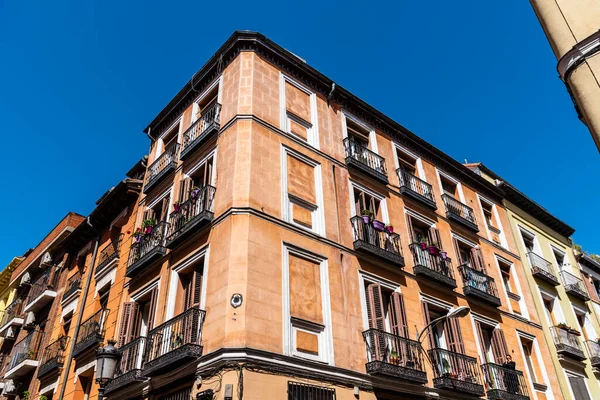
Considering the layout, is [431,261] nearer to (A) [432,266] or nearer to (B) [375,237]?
(A) [432,266]

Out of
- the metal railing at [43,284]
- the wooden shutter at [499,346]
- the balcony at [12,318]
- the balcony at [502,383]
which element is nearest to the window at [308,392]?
the balcony at [502,383]

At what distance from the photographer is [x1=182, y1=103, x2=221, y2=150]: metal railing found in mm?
15545

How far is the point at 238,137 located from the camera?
13.8m

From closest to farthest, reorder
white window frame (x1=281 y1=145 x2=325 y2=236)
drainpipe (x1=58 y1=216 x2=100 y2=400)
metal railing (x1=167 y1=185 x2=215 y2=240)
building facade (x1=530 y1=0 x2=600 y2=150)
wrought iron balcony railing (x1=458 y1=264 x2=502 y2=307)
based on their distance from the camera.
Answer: building facade (x1=530 y1=0 x2=600 y2=150) < white window frame (x1=281 y1=145 x2=325 y2=236) < metal railing (x1=167 y1=185 x2=215 y2=240) < wrought iron balcony railing (x1=458 y1=264 x2=502 y2=307) < drainpipe (x1=58 y1=216 x2=100 y2=400)

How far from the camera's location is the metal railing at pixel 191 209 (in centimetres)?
1358

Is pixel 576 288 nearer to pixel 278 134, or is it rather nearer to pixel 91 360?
pixel 278 134

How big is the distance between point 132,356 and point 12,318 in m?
16.1

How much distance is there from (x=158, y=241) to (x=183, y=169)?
262 cm

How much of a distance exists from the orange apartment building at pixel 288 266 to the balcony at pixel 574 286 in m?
4.26

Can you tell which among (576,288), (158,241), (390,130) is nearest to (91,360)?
(158,241)

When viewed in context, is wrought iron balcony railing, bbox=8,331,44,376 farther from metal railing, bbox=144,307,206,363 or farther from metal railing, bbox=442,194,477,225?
metal railing, bbox=442,194,477,225

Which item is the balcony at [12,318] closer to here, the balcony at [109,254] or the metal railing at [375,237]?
the balcony at [109,254]

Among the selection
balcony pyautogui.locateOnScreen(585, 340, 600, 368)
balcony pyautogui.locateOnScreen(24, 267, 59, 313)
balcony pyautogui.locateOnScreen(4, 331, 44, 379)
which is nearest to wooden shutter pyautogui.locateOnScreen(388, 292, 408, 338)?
balcony pyautogui.locateOnScreen(585, 340, 600, 368)

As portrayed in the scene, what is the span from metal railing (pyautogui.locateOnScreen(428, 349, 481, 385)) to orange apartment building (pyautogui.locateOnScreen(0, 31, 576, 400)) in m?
0.05
